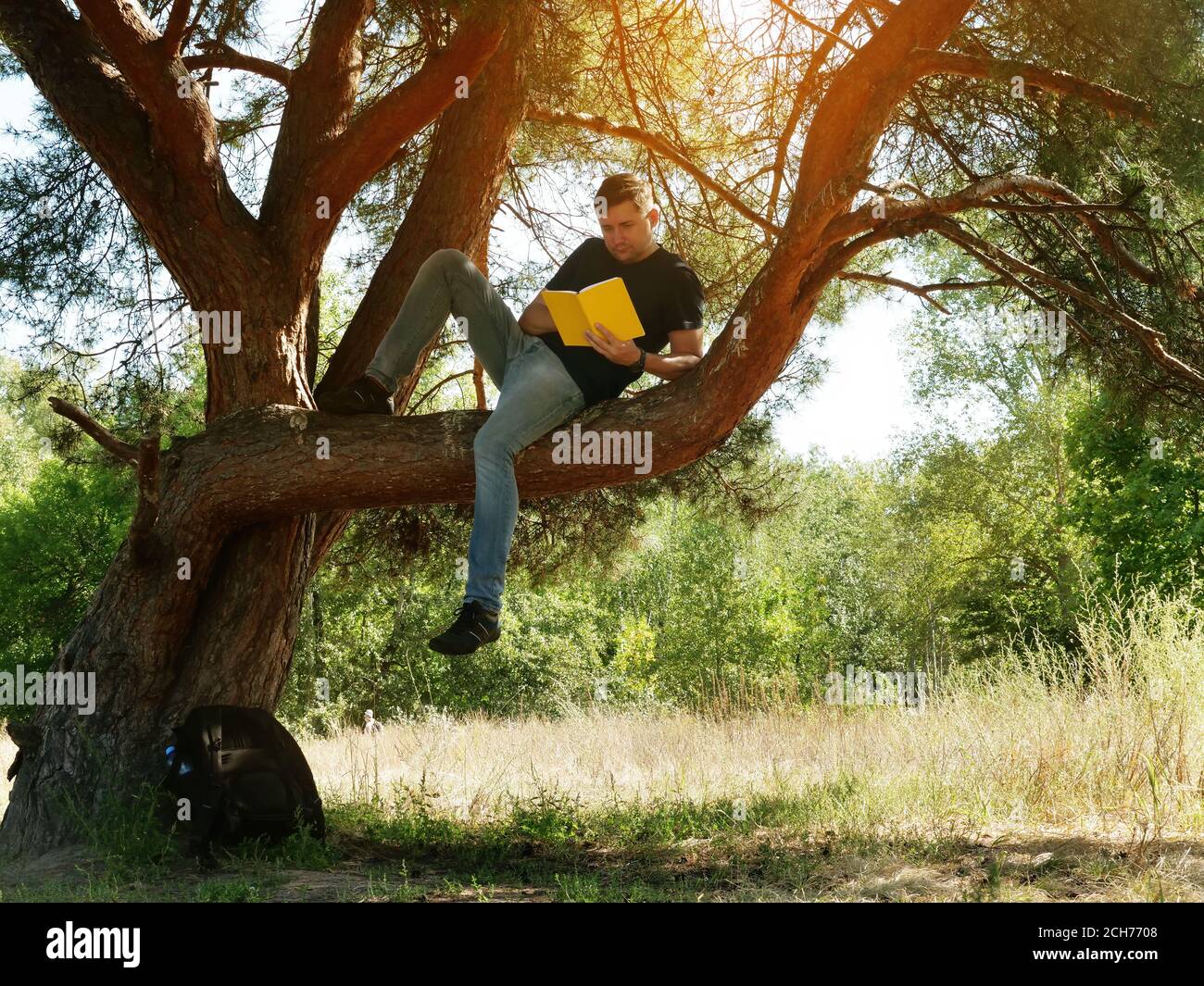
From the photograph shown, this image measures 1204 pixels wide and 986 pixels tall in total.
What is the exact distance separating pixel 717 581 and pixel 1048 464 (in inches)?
339

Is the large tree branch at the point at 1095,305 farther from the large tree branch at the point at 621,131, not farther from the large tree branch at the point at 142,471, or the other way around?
the large tree branch at the point at 142,471

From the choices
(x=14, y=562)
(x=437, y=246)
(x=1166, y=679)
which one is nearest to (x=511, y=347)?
(x=437, y=246)

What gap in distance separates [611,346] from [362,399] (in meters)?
1.30

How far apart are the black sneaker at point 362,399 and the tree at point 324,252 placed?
0.08 metres

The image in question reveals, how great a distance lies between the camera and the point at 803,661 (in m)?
29.7

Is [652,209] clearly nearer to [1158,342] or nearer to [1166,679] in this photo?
[1158,342]

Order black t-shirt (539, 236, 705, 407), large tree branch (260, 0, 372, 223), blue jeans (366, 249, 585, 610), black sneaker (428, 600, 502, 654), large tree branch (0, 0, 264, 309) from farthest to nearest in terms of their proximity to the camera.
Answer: large tree branch (260, 0, 372, 223) < large tree branch (0, 0, 264, 309) < black t-shirt (539, 236, 705, 407) < blue jeans (366, 249, 585, 610) < black sneaker (428, 600, 502, 654)

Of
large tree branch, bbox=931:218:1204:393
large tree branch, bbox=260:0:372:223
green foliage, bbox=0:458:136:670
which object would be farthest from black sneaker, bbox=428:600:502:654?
green foliage, bbox=0:458:136:670

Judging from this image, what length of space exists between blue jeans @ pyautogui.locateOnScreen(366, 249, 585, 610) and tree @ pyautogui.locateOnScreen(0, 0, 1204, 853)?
1.30 ft

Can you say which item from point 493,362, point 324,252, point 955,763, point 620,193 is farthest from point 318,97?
point 955,763

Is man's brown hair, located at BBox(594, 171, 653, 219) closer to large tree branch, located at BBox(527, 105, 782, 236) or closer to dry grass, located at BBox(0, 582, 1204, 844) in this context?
large tree branch, located at BBox(527, 105, 782, 236)

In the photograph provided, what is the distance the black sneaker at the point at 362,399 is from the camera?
5078mm

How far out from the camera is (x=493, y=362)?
16.3ft

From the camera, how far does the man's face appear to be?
4.75m
